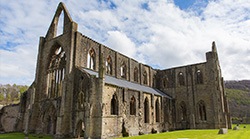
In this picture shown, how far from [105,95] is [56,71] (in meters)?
9.92

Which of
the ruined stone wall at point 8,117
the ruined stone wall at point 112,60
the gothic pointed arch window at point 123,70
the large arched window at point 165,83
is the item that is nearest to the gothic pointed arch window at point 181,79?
the large arched window at point 165,83

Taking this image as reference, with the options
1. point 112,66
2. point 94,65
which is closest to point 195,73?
point 112,66

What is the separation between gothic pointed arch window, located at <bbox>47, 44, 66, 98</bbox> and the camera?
84.8ft

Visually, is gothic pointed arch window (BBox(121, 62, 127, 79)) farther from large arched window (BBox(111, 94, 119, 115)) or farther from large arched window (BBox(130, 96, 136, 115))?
large arched window (BBox(111, 94, 119, 115))

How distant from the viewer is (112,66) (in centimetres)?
2955

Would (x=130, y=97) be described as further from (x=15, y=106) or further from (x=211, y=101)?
(x=15, y=106)

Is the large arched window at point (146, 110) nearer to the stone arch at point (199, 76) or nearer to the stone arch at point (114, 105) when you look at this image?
the stone arch at point (114, 105)

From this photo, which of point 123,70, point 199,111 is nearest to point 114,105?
point 123,70

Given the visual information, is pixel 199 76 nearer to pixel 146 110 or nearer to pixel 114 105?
pixel 146 110

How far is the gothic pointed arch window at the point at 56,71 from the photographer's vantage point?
25.9m

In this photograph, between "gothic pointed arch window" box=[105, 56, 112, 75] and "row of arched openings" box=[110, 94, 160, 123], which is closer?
"row of arched openings" box=[110, 94, 160, 123]

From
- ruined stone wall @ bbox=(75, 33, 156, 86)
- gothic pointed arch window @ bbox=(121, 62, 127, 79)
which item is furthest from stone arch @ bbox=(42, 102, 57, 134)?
gothic pointed arch window @ bbox=(121, 62, 127, 79)

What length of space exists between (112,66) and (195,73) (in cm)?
1657

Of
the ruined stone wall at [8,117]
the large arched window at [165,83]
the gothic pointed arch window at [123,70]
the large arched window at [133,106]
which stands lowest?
the ruined stone wall at [8,117]
